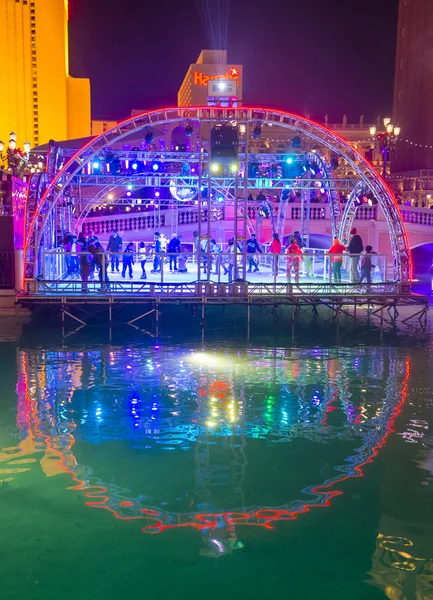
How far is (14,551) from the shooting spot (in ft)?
22.5

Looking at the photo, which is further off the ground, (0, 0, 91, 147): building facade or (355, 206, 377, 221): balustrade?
(0, 0, 91, 147): building facade

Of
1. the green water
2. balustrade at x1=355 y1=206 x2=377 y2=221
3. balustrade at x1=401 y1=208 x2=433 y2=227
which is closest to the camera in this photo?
the green water

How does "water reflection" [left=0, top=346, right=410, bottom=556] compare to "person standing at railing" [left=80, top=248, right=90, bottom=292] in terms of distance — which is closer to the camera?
"water reflection" [left=0, top=346, right=410, bottom=556]

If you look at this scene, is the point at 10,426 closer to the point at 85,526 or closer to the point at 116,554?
the point at 85,526

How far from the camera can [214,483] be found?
8.62m

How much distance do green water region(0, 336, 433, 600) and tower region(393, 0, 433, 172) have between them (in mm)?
52045

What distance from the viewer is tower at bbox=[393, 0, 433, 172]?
2398 inches

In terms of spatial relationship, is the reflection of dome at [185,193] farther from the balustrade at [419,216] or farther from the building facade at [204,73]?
the building facade at [204,73]

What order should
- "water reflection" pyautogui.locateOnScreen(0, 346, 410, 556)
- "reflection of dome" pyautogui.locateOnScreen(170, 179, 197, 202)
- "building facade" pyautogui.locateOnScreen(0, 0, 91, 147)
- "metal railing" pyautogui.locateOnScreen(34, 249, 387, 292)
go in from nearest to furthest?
1. "water reflection" pyautogui.locateOnScreen(0, 346, 410, 556)
2. "metal railing" pyautogui.locateOnScreen(34, 249, 387, 292)
3. "reflection of dome" pyautogui.locateOnScreen(170, 179, 197, 202)
4. "building facade" pyautogui.locateOnScreen(0, 0, 91, 147)

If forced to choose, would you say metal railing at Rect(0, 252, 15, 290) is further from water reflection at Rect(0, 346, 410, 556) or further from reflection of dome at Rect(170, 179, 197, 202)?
reflection of dome at Rect(170, 179, 197, 202)

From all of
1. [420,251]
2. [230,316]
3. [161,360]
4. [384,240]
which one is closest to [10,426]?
[161,360]

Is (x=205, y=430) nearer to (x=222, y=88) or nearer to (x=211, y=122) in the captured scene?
(x=211, y=122)

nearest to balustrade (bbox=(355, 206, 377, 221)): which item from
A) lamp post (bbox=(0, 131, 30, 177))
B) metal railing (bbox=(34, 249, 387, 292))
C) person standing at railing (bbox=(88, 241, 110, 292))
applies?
metal railing (bbox=(34, 249, 387, 292))

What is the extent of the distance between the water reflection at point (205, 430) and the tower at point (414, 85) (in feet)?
165
